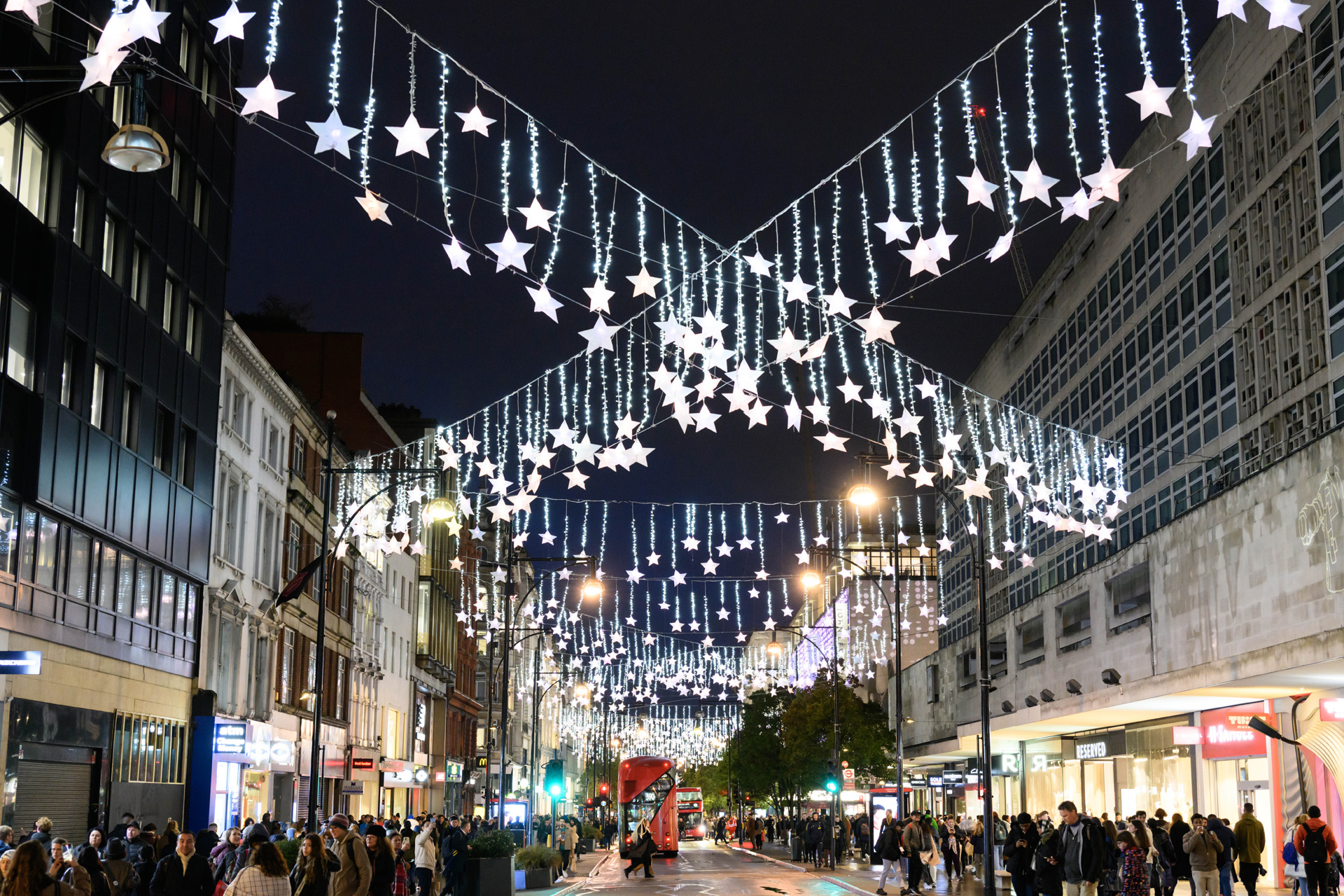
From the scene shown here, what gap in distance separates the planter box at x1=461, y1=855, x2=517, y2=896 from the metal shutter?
7.18 m

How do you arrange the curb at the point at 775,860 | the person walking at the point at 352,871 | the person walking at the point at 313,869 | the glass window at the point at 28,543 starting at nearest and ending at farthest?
the person walking at the point at 313,869
the person walking at the point at 352,871
the glass window at the point at 28,543
the curb at the point at 775,860

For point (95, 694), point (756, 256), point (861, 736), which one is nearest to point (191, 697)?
point (95, 694)

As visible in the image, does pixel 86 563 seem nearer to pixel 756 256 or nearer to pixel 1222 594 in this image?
pixel 756 256

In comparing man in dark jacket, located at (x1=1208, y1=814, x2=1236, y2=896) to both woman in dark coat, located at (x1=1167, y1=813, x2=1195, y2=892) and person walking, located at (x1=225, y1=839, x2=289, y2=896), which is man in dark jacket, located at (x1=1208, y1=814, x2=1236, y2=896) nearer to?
woman in dark coat, located at (x1=1167, y1=813, x2=1195, y2=892)

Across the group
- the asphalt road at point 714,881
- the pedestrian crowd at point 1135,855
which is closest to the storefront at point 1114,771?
the pedestrian crowd at point 1135,855

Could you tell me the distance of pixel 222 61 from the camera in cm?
3512

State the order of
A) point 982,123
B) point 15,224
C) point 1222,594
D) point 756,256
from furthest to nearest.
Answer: point 982,123
point 1222,594
point 15,224
point 756,256

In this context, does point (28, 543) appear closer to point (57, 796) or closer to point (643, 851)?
point (57, 796)

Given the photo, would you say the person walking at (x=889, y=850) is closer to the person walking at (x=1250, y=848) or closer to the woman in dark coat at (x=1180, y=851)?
the woman in dark coat at (x=1180, y=851)

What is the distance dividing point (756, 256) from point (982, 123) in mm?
97627

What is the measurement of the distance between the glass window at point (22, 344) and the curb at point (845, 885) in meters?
20.3

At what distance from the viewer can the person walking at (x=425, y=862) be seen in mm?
26625

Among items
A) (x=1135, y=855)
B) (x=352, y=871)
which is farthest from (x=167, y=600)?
(x=1135, y=855)

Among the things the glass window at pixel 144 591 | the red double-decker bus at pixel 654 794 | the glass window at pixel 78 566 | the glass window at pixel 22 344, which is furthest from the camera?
the red double-decker bus at pixel 654 794
